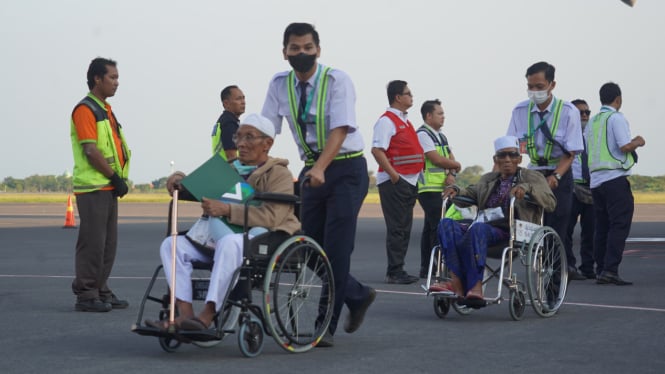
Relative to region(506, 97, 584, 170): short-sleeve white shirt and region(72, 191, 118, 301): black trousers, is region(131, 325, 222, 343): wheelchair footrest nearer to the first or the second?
region(72, 191, 118, 301): black trousers

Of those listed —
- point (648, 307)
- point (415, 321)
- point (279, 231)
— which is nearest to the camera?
point (279, 231)

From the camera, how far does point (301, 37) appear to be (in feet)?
22.0

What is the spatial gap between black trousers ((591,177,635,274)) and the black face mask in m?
5.67

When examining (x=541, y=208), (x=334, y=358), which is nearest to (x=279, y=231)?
(x=334, y=358)

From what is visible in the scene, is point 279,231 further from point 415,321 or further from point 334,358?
point 415,321

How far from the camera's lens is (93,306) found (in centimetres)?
854

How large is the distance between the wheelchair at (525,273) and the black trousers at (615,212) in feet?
9.18

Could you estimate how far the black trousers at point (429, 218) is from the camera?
1205 cm

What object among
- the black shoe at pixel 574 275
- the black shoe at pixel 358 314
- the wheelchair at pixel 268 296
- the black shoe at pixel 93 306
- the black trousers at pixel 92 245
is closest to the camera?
the wheelchair at pixel 268 296

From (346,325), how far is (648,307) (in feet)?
9.90

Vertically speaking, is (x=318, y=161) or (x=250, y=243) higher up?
(x=318, y=161)

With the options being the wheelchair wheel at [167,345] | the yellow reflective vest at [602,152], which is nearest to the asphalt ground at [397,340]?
the wheelchair wheel at [167,345]

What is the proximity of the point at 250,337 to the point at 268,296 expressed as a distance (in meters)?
0.38

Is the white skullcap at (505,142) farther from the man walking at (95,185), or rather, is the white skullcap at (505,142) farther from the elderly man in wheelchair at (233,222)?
the man walking at (95,185)
